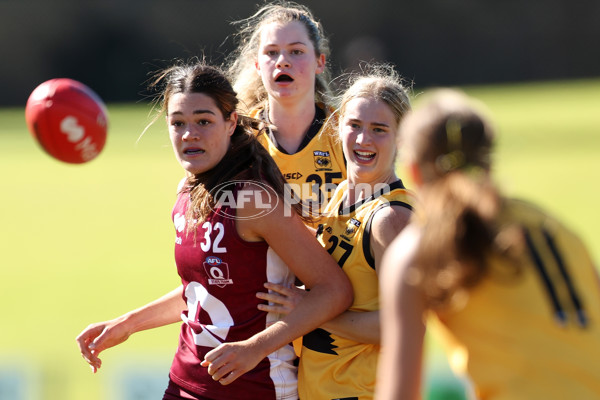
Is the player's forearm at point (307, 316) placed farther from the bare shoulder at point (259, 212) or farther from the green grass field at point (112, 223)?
the green grass field at point (112, 223)

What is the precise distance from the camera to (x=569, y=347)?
1992 millimetres

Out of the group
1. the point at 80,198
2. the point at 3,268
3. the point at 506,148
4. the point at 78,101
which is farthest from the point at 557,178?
the point at 78,101

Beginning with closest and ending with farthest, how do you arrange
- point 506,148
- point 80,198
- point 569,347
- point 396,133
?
point 569,347
point 396,133
point 80,198
point 506,148

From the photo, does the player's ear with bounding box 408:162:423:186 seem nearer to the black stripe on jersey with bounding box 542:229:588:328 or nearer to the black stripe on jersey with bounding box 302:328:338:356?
the black stripe on jersey with bounding box 542:229:588:328

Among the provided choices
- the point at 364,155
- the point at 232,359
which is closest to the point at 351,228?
the point at 364,155

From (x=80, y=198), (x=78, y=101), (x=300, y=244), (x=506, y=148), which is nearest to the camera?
(x=300, y=244)

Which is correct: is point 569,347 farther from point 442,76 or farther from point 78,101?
point 442,76

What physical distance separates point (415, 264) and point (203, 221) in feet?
4.02

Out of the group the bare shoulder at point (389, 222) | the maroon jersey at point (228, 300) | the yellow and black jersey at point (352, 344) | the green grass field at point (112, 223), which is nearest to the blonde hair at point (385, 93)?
the yellow and black jersey at point (352, 344)

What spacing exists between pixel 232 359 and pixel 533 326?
1217 mm

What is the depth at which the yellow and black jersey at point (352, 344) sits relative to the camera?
2980mm

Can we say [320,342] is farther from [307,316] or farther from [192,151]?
[192,151]

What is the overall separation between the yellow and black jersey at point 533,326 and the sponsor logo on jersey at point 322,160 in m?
2.19

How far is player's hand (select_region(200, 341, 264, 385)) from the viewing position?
9.43ft
